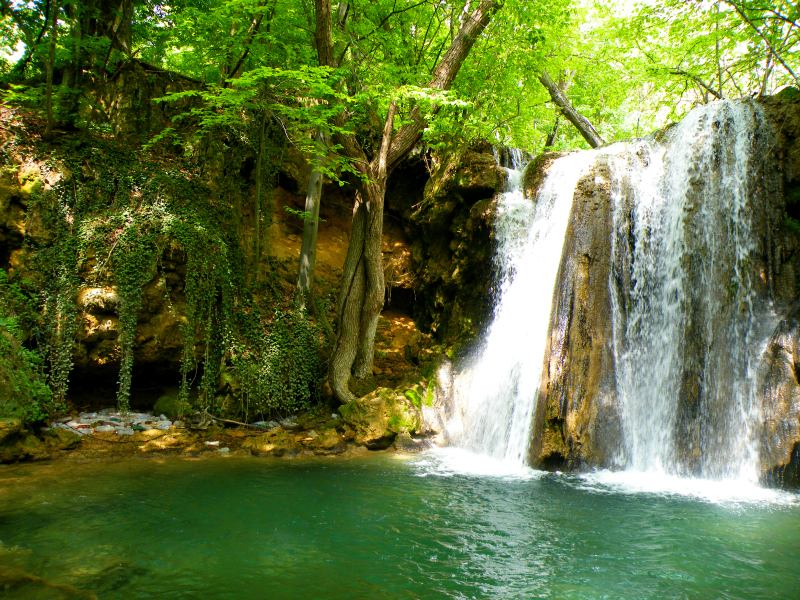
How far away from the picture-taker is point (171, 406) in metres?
8.19

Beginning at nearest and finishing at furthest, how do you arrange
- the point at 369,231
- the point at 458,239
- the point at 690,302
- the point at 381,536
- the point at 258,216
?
the point at 381,536, the point at 690,302, the point at 369,231, the point at 258,216, the point at 458,239

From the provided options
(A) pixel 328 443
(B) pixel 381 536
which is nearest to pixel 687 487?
(B) pixel 381 536

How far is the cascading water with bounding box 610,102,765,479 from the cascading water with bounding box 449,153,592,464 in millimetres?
1181

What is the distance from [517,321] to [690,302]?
276 centimetres

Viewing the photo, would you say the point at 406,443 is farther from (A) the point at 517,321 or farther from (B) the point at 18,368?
(B) the point at 18,368

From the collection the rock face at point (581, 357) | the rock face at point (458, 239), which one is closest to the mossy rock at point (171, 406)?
the rock face at point (458, 239)

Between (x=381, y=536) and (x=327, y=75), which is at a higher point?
(x=327, y=75)

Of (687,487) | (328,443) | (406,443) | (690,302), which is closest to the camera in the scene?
(687,487)

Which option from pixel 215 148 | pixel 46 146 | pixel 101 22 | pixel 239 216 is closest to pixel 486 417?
pixel 239 216

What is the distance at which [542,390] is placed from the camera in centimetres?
708

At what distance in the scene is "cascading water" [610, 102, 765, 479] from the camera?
20.8 feet

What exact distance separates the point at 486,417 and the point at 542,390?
1382 mm

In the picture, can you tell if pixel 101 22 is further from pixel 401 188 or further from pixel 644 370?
pixel 644 370

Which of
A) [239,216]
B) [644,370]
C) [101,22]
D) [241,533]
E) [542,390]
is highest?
[101,22]
